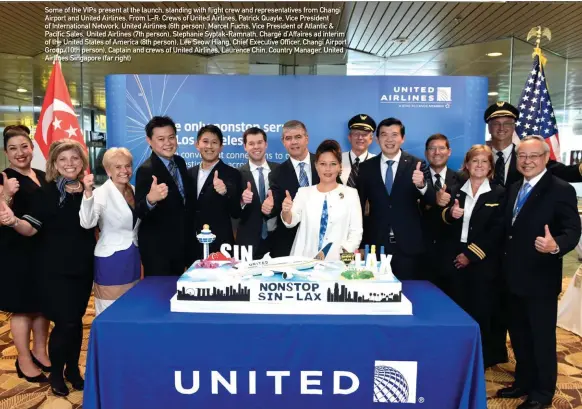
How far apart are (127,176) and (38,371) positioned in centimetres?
145

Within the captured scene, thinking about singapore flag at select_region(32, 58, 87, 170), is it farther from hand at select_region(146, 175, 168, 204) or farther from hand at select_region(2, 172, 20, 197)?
hand at select_region(146, 175, 168, 204)

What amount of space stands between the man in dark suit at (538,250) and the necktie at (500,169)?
1.98 ft

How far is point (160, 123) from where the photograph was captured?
9.49 ft

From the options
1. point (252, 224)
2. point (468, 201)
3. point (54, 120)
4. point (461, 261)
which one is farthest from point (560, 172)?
point (54, 120)

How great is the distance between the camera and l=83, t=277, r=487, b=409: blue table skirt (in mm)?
1834

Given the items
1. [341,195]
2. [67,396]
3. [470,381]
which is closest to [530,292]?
[470,381]

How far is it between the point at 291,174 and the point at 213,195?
0.58 metres

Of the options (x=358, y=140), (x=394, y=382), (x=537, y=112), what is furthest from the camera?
(x=537, y=112)

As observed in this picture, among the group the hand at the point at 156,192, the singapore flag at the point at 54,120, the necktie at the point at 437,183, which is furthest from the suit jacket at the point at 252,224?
the singapore flag at the point at 54,120

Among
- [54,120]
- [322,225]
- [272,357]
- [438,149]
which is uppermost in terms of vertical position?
[54,120]

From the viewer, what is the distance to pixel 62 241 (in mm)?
2631

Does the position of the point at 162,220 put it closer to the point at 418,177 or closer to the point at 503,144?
the point at 418,177

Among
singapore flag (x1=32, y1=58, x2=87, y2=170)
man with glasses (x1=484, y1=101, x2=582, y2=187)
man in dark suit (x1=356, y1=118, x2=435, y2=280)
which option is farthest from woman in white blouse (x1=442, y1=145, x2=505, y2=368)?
singapore flag (x1=32, y1=58, x2=87, y2=170)

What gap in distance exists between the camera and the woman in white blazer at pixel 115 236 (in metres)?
2.66
